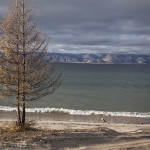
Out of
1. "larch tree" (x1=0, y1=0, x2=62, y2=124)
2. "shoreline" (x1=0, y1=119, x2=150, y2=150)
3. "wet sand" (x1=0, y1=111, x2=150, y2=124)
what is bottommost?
"wet sand" (x1=0, y1=111, x2=150, y2=124)

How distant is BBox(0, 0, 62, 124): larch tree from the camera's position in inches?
428

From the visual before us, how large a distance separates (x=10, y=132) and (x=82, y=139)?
15.2 ft

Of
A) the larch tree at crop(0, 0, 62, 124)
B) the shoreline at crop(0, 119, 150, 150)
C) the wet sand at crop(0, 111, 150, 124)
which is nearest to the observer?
the shoreline at crop(0, 119, 150, 150)

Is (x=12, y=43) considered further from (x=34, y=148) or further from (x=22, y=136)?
(x=34, y=148)

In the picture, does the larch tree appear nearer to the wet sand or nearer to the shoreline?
the shoreline

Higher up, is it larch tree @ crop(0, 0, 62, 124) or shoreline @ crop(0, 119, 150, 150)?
larch tree @ crop(0, 0, 62, 124)

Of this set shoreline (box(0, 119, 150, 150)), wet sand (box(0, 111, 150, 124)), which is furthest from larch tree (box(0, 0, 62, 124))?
wet sand (box(0, 111, 150, 124))

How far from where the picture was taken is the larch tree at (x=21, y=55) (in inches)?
428

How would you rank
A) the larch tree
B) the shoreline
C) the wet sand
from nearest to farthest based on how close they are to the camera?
the shoreline < the larch tree < the wet sand

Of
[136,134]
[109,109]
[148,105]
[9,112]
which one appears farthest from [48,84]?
[148,105]

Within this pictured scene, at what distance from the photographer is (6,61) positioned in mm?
10898

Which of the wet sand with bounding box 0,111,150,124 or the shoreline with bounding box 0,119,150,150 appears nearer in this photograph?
the shoreline with bounding box 0,119,150,150

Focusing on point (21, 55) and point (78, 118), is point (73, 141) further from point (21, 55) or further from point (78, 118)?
point (78, 118)

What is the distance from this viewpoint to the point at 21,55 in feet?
37.2
